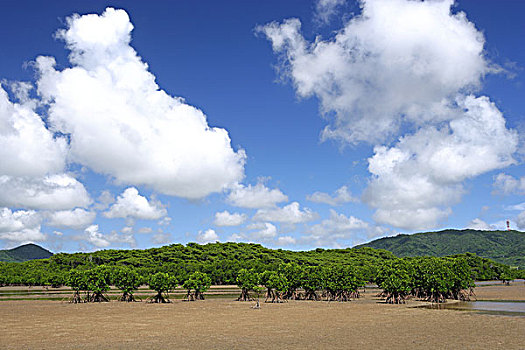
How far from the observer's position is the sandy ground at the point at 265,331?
25734 mm

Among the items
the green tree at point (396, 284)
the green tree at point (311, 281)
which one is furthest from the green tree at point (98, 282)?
the green tree at point (396, 284)

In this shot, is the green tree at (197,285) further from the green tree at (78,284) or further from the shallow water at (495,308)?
the shallow water at (495,308)

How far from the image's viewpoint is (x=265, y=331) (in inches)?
1259

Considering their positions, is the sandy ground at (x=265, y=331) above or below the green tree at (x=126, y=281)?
below

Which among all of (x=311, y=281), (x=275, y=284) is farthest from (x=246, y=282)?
(x=311, y=281)

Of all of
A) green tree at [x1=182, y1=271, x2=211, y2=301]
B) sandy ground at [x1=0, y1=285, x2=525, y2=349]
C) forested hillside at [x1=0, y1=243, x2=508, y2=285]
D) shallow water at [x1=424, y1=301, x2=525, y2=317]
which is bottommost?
sandy ground at [x1=0, y1=285, x2=525, y2=349]

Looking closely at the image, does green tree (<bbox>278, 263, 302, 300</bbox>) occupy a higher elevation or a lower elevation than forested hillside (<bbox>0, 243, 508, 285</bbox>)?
lower

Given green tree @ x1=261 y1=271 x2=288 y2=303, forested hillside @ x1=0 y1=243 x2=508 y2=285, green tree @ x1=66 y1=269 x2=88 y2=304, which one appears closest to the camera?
green tree @ x1=66 y1=269 x2=88 y2=304

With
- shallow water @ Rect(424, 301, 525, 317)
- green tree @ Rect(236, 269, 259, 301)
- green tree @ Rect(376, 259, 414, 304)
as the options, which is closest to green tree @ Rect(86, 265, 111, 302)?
green tree @ Rect(236, 269, 259, 301)

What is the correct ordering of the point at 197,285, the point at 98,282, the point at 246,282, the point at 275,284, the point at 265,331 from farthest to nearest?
the point at 197,285
the point at 246,282
the point at 275,284
the point at 98,282
the point at 265,331

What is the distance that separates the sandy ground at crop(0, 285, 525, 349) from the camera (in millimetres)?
25734

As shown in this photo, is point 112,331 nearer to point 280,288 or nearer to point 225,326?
point 225,326

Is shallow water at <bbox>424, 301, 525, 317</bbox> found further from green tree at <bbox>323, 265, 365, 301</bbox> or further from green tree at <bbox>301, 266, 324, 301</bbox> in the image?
green tree at <bbox>301, 266, 324, 301</bbox>

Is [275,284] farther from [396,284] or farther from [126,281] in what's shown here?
[126,281]
